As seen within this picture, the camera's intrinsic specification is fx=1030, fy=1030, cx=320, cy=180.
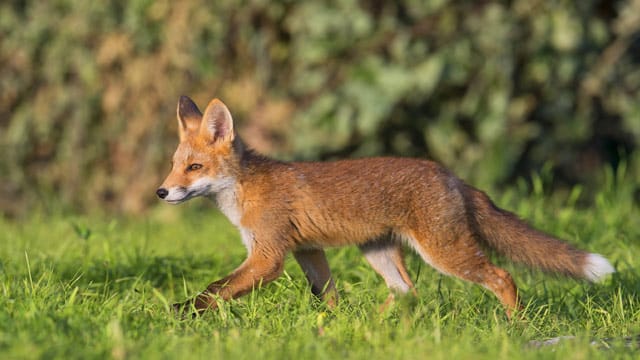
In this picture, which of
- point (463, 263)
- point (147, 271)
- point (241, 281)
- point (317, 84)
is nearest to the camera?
point (241, 281)

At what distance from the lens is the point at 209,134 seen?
229 inches

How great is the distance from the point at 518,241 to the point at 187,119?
79.8 inches

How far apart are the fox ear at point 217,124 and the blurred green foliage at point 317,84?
11.4ft

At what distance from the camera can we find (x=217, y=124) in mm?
5836

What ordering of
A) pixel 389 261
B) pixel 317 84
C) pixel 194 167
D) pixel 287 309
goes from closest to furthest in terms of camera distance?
pixel 287 309 < pixel 194 167 < pixel 389 261 < pixel 317 84

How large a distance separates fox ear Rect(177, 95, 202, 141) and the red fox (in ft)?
0.04

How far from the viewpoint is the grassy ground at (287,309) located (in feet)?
13.8

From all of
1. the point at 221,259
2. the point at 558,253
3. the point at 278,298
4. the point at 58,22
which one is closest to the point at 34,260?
the point at 221,259

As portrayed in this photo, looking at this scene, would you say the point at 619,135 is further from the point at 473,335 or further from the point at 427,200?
the point at 473,335

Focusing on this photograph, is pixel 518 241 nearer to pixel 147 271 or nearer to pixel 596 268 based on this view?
pixel 596 268

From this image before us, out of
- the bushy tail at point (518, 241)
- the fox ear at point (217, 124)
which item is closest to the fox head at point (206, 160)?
the fox ear at point (217, 124)

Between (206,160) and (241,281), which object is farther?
(206,160)

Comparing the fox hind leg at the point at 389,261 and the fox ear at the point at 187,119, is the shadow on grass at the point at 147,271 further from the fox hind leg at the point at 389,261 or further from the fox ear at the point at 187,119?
the fox hind leg at the point at 389,261

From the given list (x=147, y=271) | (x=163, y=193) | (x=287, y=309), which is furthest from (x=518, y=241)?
(x=147, y=271)
